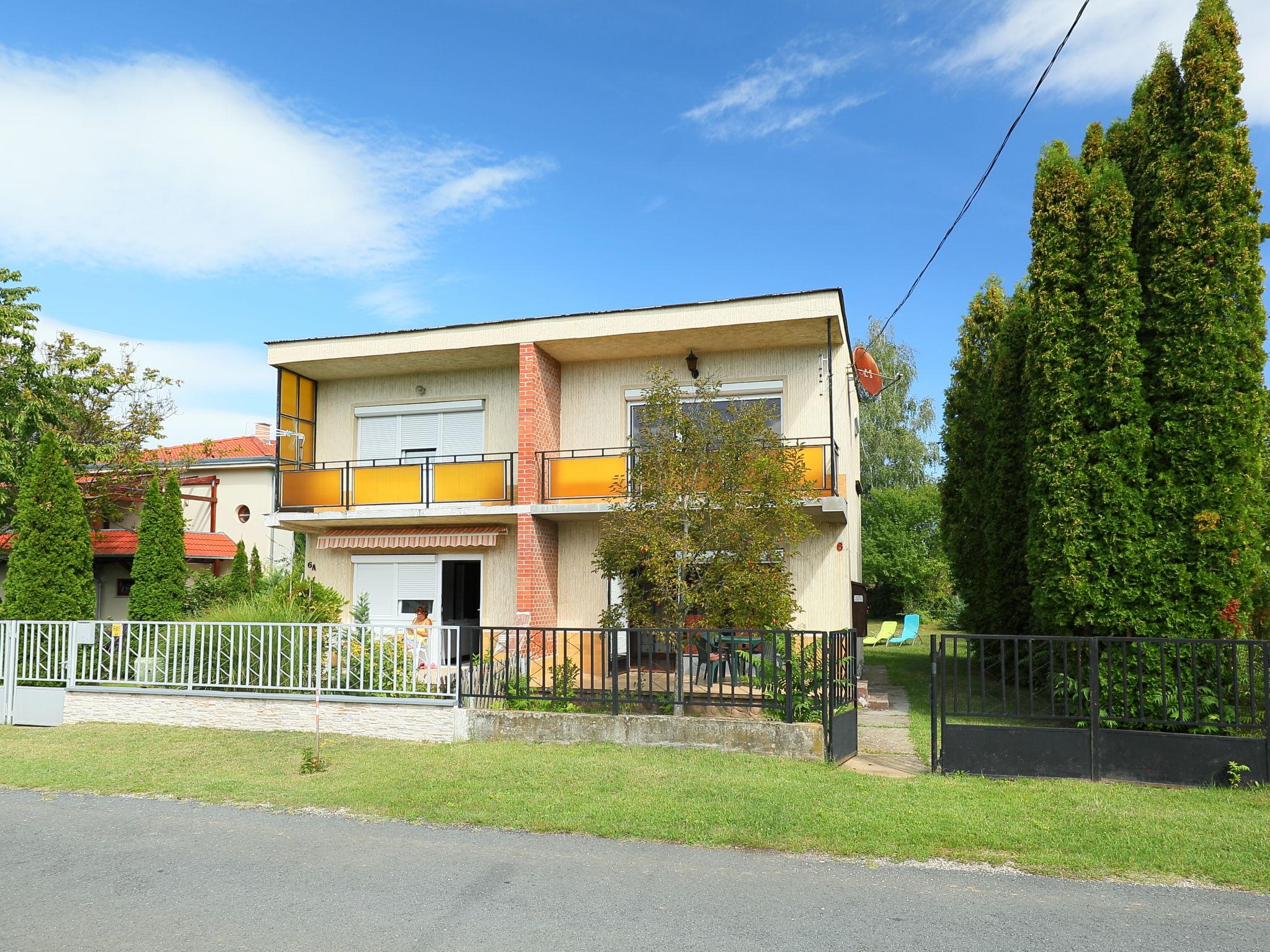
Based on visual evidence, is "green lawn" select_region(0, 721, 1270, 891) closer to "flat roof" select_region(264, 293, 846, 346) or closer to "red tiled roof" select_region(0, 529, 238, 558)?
"flat roof" select_region(264, 293, 846, 346)

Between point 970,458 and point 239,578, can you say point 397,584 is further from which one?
point 970,458

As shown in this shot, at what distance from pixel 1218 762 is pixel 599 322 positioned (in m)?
11.0

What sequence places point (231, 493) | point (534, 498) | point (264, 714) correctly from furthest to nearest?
point (231, 493) < point (534, 498) < point (264, 714)

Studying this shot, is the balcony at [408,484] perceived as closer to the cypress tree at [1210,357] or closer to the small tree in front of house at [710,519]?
the small tree in front of house at [710,519]

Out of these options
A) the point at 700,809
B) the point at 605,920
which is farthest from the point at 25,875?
Result: the point at 700,809

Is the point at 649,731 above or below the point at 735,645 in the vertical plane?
below

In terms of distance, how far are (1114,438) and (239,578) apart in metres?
17.7

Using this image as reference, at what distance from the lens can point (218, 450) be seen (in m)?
23.4

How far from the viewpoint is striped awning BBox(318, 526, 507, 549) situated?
1658 cm

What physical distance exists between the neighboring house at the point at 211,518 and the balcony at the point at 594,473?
30.7 ft

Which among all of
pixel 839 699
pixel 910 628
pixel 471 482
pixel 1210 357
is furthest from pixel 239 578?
pixel 910 628

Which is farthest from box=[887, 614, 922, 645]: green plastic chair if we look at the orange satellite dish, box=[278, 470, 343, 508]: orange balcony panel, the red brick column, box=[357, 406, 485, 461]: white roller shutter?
box=[278, 470, 343, 508]: orange balcony panel

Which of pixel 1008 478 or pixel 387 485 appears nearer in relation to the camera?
pixel 1008 478

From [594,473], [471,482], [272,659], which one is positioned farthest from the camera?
[471,482]
